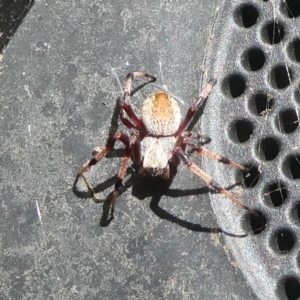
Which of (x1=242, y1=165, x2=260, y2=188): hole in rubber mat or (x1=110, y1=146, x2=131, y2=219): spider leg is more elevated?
(x1=242, y1=165, x2=260, y2=188): hole in rubber mat

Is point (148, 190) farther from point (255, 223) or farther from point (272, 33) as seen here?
point (272, 33)

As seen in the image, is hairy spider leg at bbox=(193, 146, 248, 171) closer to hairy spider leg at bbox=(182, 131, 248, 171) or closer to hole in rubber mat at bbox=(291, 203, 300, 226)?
hairy spider leg at bbox=(182, 131, 248, 171)

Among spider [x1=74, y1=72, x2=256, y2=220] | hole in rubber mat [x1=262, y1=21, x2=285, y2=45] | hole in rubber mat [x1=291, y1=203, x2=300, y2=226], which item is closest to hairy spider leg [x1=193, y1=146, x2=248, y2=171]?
spider [x1=74, y1=72, x2=256, y2=220]

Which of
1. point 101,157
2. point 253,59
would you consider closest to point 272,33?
point 253,59

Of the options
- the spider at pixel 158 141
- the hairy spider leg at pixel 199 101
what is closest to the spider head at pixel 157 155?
the spider at pixel 158 141

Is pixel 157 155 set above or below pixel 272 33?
below

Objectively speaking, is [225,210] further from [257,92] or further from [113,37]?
[113,37]

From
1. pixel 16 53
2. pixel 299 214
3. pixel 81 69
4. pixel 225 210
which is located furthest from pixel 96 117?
pixel 299 214
